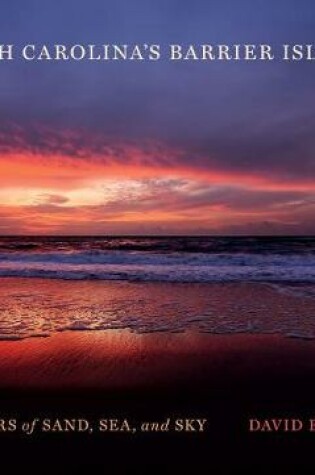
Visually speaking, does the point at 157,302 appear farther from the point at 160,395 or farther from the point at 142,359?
the point at 160,395

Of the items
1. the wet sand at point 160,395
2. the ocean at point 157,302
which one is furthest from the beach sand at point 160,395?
the ocean at point 157,302

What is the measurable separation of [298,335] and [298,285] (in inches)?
167

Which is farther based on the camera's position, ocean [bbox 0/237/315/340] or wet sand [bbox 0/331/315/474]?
ocean [bbox 0/237/315/340]

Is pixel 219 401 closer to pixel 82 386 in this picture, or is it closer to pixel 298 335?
pixel 82 386

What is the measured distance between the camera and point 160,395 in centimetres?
346

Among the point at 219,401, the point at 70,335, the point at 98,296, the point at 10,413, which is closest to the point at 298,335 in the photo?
the point at 219,401

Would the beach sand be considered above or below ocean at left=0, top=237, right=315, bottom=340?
below

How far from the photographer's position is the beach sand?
264 cm

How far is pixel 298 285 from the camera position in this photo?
30.1ft

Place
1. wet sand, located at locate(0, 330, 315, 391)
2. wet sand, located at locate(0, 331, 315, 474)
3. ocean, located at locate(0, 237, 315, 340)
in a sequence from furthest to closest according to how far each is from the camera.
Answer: ocean, located at locate(0, 237, 315, 340), wet sand, located at locate(0, 330, 315, 391), wet sand, located at locate(0, 331, 315, 474)

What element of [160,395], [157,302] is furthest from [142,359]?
[157,302]

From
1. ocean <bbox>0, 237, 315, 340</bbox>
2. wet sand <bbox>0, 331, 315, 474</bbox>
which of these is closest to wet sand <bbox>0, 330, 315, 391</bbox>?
wet sand <bbox>0, 331, 315, 474</bbox>

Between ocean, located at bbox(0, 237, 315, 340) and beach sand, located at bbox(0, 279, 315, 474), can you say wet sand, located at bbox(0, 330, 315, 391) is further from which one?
ocean, located at bbox(0, 237, 315, 340)

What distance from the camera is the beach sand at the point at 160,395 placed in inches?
104
